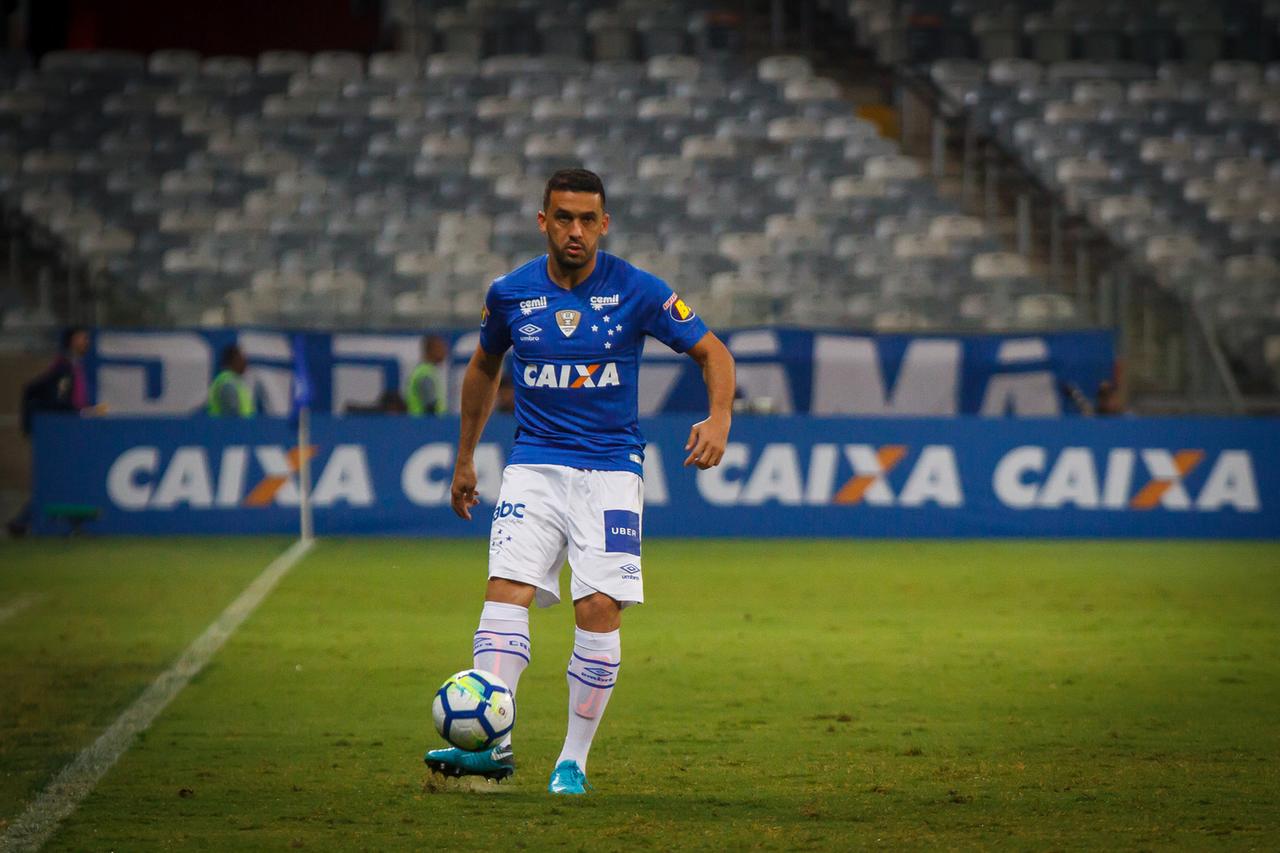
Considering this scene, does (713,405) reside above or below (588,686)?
above

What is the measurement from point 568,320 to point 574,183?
1.47ft

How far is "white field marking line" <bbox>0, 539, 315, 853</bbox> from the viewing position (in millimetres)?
5312

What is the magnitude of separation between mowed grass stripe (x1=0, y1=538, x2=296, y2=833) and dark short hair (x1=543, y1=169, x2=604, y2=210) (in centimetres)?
253

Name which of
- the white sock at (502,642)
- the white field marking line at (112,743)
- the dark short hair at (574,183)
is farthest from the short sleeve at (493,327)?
the white field marking line at (112,743)

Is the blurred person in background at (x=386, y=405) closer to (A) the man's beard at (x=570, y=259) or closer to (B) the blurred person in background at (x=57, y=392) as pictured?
(B) the blurred person in background at (x=57, y=392)

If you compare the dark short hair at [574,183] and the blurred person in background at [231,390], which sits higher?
the dark short hair at [574,183]

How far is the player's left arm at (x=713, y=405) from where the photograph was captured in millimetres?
5688

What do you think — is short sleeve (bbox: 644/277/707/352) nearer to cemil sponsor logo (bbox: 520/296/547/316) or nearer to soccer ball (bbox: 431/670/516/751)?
cemil sponsor logo (bbox: 520/296/547/316)

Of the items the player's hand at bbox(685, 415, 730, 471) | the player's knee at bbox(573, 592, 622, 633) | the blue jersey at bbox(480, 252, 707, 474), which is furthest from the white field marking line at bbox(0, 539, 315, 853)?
the player's hand at bbox(685, 415, 730, 471)

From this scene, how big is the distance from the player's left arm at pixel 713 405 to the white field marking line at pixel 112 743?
222cm

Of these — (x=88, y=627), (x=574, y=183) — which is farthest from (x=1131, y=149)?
(x=574, y=183)

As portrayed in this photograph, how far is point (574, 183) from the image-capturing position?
573cm

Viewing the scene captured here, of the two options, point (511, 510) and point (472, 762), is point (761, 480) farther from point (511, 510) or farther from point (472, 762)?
point (472, 762)

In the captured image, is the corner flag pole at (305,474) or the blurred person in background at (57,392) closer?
Answer: the corner flag pole at (305,474)
